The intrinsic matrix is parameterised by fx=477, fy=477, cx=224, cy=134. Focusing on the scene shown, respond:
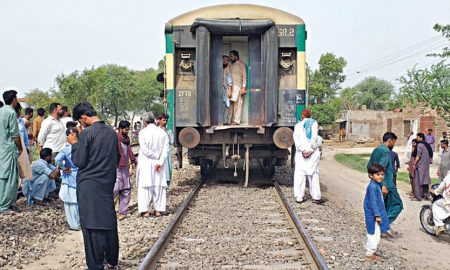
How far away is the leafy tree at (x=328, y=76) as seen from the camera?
177 feet

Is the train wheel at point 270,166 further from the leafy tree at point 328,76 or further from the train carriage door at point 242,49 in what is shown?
the leafy tree at point 328,76

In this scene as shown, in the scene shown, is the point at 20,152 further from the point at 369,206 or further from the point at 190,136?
the point at 369,206

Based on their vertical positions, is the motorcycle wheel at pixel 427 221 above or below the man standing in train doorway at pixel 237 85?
below

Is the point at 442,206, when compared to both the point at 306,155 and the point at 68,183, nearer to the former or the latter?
the point at 306,155

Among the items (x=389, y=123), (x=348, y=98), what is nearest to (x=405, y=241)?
(x=389, y=123)

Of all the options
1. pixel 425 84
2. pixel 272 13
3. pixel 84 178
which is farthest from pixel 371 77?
pixel 84 178

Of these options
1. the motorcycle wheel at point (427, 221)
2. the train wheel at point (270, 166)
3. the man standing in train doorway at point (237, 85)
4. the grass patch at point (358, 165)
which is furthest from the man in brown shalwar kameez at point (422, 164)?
the man standing in train doorway at point (237, 85)

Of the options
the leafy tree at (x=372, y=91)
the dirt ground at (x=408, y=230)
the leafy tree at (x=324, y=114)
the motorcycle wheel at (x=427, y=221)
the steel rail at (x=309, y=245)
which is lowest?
the dirt ground at (x=408, y=230)

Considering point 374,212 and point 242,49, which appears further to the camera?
point 242,49

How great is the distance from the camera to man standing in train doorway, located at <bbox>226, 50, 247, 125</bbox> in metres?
10.3

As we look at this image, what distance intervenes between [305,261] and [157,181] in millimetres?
3123

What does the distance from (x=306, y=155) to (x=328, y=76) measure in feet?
157

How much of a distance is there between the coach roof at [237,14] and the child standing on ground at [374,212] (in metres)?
4.85

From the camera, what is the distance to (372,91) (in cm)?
7944
